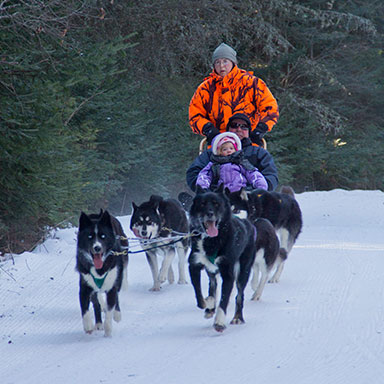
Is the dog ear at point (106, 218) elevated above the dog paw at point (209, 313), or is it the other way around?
the dog ear at point (106, 218)

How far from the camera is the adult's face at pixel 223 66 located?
27.0 feet

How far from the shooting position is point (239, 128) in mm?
7574

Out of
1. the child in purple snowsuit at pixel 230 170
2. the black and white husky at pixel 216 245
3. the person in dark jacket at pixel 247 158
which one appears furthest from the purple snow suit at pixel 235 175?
the black and white husky at pixel 216 245

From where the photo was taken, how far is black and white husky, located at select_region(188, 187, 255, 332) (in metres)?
5.25

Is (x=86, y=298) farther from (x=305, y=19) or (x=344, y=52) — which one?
(x=344, y=52)

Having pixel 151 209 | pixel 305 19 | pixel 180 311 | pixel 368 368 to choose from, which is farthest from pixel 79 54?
pixel 305 19

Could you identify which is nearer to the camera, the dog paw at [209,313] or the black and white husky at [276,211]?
the dog paw at [209,313]

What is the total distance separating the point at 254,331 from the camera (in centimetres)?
499

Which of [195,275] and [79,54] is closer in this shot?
[195,275]

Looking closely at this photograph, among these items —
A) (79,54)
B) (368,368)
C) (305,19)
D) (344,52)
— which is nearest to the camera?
(368,368)

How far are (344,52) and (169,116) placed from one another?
11659 mm

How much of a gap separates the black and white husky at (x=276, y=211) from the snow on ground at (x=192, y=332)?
361 millimetres

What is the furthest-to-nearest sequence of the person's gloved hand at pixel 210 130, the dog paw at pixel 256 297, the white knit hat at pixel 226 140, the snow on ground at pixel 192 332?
the person's gloved hand at pixel 210 130 → the white knit hat at pixel 226 140 → the dog paw at pixel 256 297 → the snow on ground at pixel 192 332

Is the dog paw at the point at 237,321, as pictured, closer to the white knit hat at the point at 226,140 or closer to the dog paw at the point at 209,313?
the dog paw at the point at 209,313
